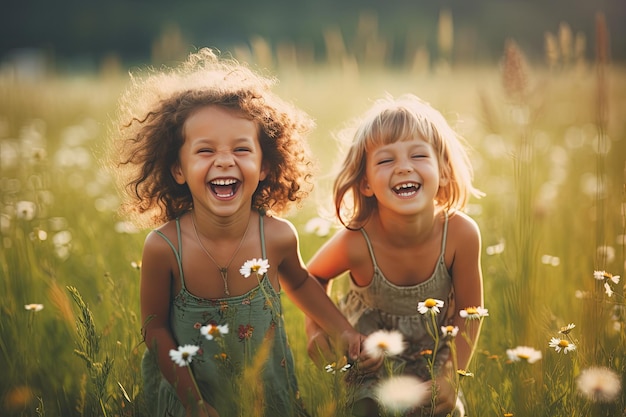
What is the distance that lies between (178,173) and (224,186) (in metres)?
0.19

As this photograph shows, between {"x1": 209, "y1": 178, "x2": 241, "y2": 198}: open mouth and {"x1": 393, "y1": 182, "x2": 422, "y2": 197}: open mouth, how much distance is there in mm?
525

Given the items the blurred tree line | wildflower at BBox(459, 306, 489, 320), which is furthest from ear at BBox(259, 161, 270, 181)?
the blurred tree line

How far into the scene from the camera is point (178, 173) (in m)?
2.22

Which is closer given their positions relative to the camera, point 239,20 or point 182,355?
point 182,355

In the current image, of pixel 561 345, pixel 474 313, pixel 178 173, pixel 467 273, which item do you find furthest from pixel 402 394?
pixel 178 173

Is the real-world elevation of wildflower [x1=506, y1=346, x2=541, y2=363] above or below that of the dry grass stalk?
below

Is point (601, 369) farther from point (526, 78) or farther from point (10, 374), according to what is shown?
point (10, 374)

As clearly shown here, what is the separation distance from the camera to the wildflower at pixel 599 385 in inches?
66.5

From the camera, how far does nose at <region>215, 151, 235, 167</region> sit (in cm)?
205

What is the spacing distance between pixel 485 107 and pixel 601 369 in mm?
781

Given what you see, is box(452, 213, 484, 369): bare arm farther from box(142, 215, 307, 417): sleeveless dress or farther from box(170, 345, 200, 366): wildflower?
box(170, 345, 200, 366): wildflower

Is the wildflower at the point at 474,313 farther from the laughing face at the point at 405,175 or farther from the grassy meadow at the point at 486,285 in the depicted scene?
the laughing face at the point at 405,175

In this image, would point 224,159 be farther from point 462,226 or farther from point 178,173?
point 462,226

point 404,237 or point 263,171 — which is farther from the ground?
point 263,171
